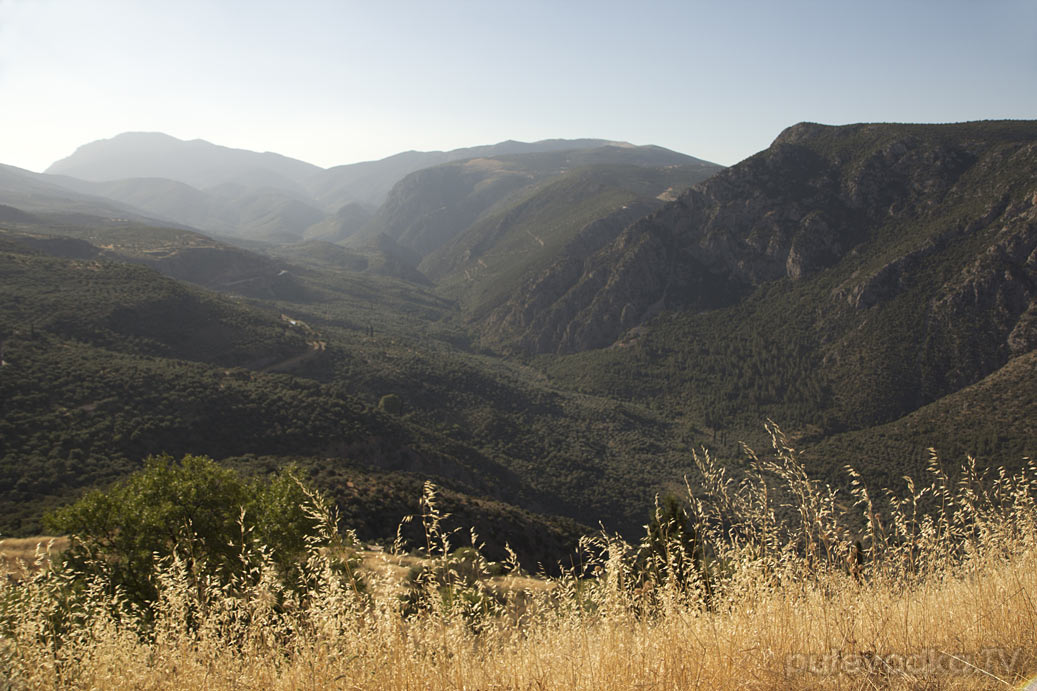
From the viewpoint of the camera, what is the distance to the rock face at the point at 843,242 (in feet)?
226

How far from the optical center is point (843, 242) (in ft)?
309

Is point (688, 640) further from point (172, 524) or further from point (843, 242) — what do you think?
point (843, 242)

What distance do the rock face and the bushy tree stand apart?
281 feet

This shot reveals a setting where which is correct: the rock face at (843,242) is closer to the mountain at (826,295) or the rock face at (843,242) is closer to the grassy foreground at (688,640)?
the mountain at (826,295)

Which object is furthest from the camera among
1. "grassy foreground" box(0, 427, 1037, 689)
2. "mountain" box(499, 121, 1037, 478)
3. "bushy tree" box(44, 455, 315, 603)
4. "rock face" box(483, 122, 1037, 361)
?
"rock face" box(483, 122, 1037, 361)

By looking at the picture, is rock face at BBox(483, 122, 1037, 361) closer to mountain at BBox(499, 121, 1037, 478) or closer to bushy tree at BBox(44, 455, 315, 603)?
mountain at BBox(499, 121, 1037, 478)

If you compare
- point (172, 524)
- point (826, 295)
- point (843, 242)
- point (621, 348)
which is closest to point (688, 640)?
point (172, 524)

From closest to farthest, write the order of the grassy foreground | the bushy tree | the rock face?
the grassy foreground
the bushy tree
the rock face

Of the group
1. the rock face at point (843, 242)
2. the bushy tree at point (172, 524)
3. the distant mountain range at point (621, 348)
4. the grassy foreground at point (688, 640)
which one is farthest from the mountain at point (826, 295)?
the bushy tree at point (172, 524)

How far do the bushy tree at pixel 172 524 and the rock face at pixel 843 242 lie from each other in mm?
85603

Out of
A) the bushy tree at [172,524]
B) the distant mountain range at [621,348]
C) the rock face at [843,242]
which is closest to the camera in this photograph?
the bushy tree at [172,524]

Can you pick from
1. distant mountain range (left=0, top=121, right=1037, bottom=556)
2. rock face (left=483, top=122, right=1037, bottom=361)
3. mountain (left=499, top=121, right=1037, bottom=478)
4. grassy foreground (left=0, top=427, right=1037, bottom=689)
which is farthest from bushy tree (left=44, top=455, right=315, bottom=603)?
rock face (left=483, top=122, right=1037, bottom=361)

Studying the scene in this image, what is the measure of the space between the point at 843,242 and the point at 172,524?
110 m

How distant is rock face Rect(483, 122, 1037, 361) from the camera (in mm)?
68750
